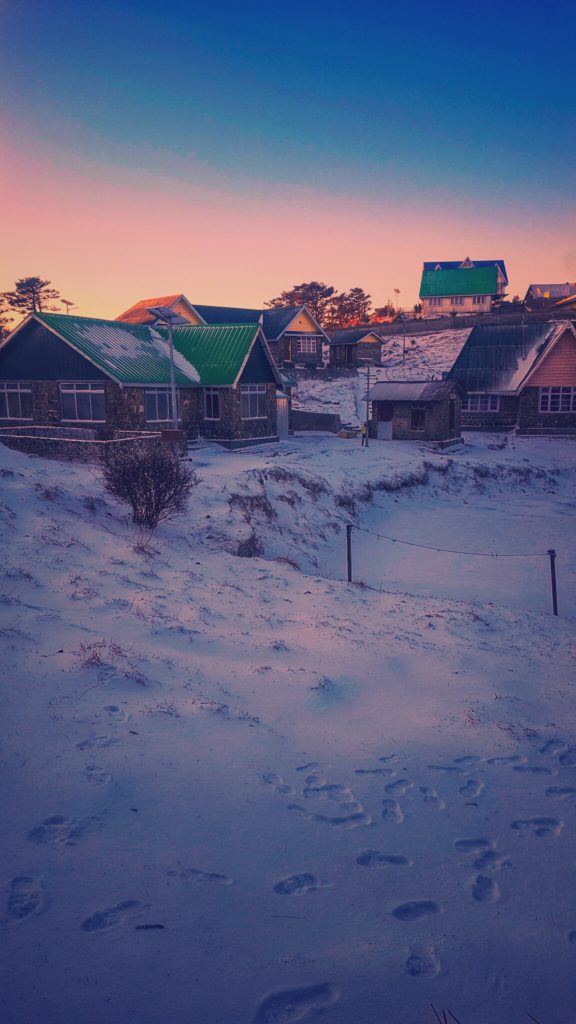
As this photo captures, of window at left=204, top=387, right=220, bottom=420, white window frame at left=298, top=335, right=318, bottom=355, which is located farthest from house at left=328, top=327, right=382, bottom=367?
window at left=204, top=387, right=220, bottom=420

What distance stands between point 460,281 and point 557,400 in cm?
5078

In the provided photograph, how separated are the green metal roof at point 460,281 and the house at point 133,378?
2328 inches

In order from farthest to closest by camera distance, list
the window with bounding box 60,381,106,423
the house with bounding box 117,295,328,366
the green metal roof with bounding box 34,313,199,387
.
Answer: the house with bounding box 117,295,328,366 < the window with bounding box 60,381,106,423 < the green metal roof with bounding box 34,313,199,387

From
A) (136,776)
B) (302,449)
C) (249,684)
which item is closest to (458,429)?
(302,449)

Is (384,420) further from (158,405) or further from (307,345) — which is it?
(307,345)

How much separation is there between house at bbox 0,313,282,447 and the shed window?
46 mm

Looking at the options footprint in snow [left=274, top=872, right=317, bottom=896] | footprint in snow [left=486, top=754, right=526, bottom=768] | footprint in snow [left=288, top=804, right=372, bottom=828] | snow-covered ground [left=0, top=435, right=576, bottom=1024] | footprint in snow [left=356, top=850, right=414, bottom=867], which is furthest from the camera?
footprint in snow [left=486, top=754, right=526, bottom=768]

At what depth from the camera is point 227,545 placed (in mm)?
14516

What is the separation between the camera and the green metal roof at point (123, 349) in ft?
85.5

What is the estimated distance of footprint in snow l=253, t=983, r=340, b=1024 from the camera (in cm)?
306

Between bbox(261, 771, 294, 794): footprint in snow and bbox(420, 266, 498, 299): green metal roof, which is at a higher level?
bbox(420, 266, 498, 299): green metal roof

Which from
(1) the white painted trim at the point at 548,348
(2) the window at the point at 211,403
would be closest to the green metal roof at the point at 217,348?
(2) the window at the point at 211,403

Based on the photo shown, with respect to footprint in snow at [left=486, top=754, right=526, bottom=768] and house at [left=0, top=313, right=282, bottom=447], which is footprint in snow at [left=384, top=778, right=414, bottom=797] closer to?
footprint in snow at [left=486, top=754, right=526, bottom=768]

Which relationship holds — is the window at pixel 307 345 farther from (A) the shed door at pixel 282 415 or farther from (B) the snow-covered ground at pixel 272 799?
(B) the snow-covered ground at pixel 272 799
